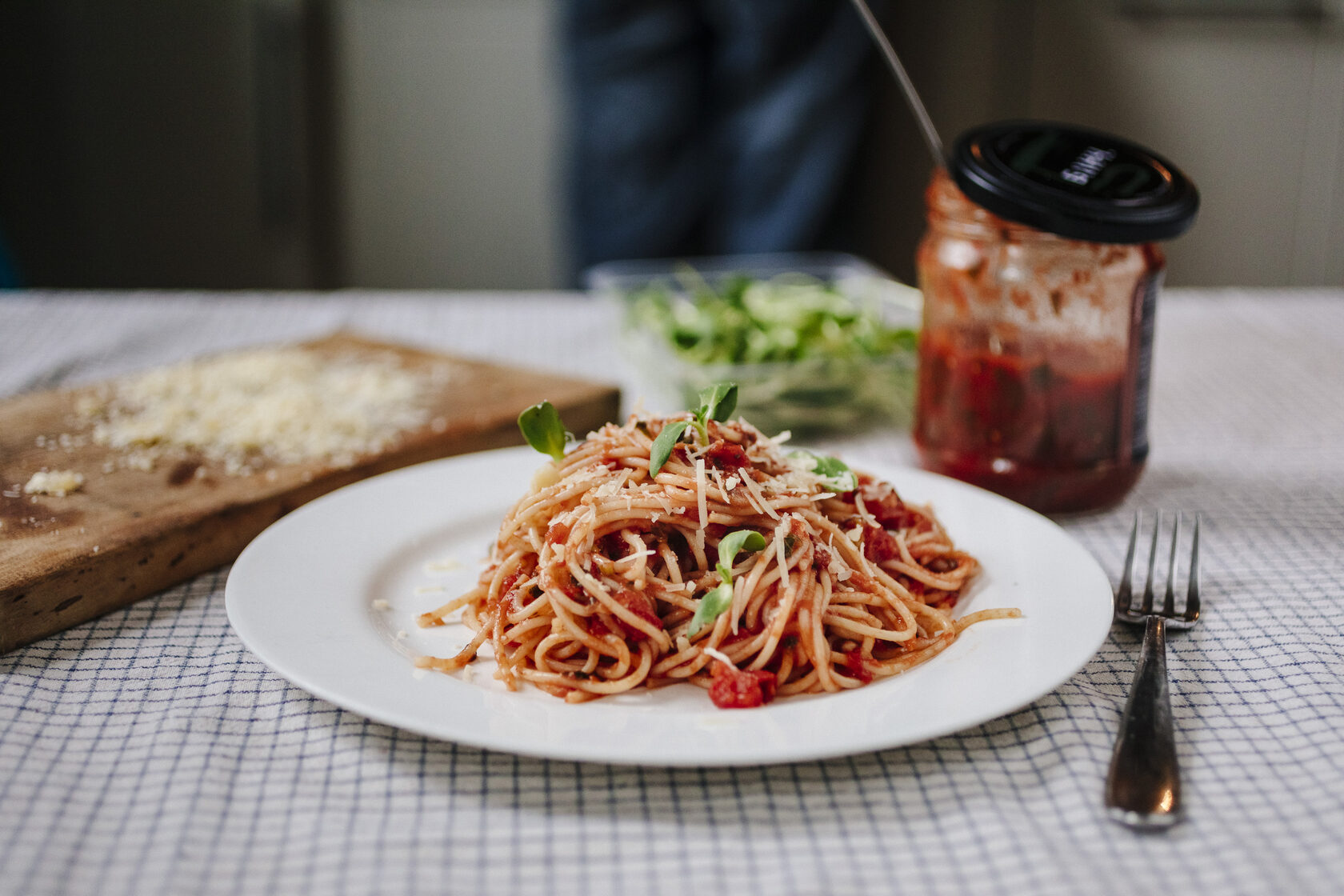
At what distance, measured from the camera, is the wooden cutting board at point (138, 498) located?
1657 mm

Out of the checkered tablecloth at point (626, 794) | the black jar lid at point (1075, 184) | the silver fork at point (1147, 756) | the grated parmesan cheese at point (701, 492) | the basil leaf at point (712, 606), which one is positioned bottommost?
the checkered tablecloth at point (626, 794)

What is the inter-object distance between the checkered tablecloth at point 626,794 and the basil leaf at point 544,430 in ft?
1.62

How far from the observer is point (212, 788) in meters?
1.25

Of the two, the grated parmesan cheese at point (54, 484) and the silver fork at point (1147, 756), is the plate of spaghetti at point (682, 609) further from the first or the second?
the grated parmesan cheese at point (54, 484)

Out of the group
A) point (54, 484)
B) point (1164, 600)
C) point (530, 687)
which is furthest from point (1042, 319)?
point (54, 484)

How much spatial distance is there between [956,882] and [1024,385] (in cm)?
115

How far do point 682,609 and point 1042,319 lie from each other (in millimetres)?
952

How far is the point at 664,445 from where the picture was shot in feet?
5.15

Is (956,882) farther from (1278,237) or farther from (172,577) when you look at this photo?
(1278,237)

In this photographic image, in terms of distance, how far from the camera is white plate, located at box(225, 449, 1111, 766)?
1.19 meters

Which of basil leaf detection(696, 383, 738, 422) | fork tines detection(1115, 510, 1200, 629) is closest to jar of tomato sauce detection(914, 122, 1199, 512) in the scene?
fork tines detection(1115, 510, 1200, 629)

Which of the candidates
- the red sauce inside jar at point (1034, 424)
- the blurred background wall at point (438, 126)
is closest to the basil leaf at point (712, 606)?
the red sauce inside jar at point (1034, 424)

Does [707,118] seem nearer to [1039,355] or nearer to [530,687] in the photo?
[1039,355]

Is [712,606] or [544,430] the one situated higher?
[544,430]
